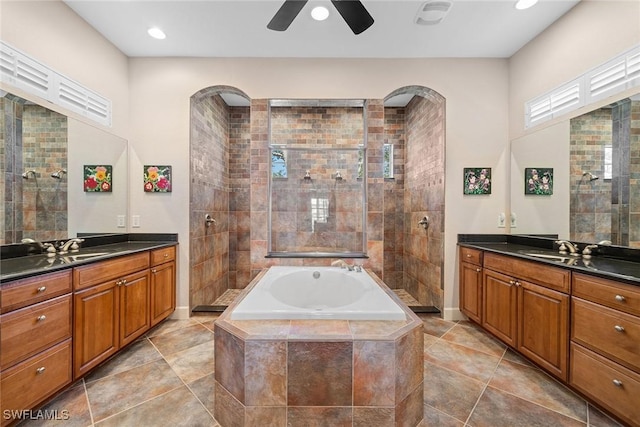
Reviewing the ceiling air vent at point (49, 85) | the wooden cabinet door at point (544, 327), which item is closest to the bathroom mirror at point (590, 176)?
the wooden cabinet door at point (544, 327)

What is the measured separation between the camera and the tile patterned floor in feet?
4.84

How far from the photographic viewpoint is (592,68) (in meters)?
2.03

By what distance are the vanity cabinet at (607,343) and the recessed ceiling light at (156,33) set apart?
3863 millimetres

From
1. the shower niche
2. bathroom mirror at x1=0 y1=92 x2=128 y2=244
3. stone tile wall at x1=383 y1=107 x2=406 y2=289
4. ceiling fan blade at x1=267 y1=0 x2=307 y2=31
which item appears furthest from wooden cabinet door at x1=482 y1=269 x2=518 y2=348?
bathroom mirror at x1=0 y1=92 x2=128 y2=244

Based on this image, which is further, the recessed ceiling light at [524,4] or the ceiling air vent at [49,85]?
the recessed ceiling light at [524,4]

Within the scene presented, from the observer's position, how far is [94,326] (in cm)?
178

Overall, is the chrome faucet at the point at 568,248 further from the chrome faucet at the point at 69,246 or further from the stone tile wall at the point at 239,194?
the chrome faucet at the point at 69,246

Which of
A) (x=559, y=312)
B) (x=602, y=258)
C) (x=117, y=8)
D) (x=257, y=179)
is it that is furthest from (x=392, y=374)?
(x=117, y=8)

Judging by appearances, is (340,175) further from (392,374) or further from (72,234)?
(72,234)

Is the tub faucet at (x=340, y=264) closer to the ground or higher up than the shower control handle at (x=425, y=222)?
closer to the ground

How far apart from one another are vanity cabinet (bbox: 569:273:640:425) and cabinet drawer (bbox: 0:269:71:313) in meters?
3.19

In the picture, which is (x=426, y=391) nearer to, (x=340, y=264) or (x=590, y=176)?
(x=340, y=264)

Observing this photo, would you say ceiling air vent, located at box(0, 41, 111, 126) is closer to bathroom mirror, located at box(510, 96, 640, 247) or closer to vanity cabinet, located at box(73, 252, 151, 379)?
vanity cabinet, located at box(73, 252, 151, 379)

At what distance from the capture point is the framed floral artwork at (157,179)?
2.79 meters
